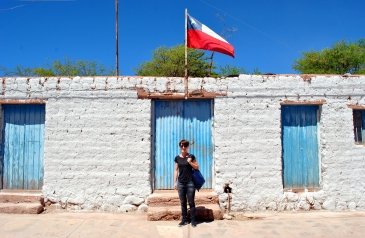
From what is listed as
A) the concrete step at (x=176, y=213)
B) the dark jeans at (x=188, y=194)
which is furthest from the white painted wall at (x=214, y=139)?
the dark jeans at (x=188, y=194)

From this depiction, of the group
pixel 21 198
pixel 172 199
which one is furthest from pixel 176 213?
pixel 21 198

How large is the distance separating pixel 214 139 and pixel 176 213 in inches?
69.7

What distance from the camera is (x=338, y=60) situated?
72.2ft

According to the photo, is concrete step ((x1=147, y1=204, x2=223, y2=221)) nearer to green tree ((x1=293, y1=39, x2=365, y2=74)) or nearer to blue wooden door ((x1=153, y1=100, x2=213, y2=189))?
blue wooden door ((x1=153, y1=100, x2=213, y2=189))

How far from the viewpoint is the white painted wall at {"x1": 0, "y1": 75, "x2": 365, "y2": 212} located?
7.18 metres

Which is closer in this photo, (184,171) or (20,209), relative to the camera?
(184,171)

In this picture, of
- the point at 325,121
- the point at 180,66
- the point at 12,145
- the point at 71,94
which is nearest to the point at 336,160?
the point at 325,121

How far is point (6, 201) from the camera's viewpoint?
7145 mm

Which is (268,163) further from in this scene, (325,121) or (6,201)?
(6,201)

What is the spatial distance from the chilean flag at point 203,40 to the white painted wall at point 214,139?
0.70 metres

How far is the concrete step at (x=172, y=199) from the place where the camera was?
680cm

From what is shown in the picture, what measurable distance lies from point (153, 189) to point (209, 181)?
4.00ft

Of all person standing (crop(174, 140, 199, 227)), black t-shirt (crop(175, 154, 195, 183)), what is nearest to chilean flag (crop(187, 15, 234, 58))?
person standing (crop(174, 140, 199, 227))

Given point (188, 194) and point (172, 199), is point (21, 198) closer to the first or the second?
point (172, 199)
